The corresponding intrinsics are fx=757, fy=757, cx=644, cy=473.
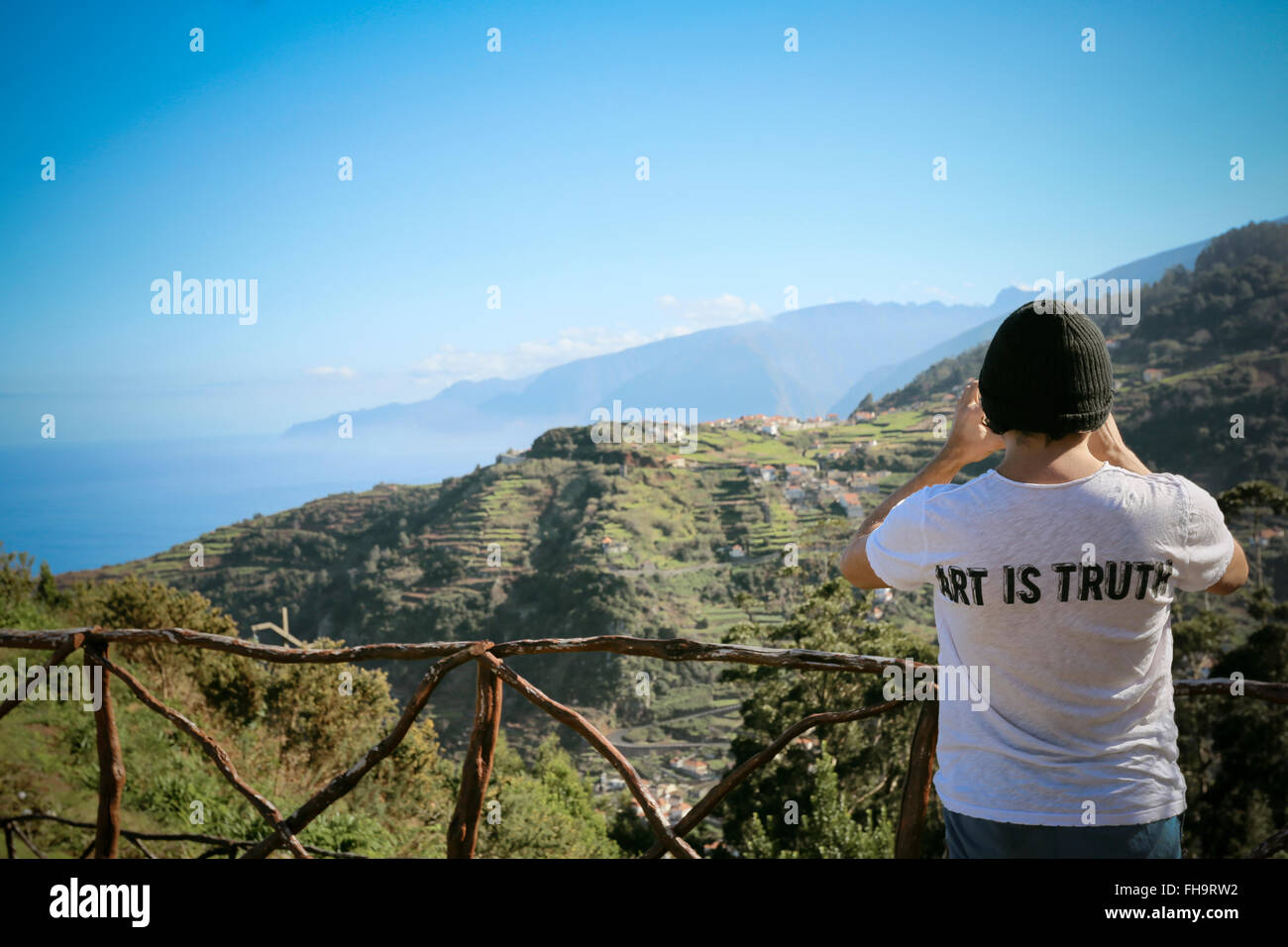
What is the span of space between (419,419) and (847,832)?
129 m

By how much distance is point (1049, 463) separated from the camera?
0.90 m

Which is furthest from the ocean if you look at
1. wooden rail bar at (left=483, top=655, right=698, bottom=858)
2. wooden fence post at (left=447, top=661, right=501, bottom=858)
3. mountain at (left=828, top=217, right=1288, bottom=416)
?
mountain at (left=828, top=217, right=1288, bottom=416)

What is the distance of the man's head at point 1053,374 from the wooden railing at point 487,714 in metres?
0.56

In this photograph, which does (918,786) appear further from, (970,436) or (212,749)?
(212,749)

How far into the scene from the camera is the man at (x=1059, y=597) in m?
0.84

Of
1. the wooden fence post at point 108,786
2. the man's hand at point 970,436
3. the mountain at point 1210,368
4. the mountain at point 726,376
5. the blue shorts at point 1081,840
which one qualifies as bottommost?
the wooden fence post at point 108,786

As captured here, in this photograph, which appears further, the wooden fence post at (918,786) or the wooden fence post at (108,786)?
the wooden fence post at (108,786)

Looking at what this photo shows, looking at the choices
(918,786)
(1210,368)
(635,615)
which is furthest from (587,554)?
(918,786)

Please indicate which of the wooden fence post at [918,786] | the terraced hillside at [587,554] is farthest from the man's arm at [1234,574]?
the terraced hillside at [587,554]

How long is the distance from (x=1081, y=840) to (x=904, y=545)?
40 centimetres

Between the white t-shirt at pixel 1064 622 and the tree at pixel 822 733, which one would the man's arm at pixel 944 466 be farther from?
the tree at pixel 822 733

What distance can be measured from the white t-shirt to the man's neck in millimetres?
28

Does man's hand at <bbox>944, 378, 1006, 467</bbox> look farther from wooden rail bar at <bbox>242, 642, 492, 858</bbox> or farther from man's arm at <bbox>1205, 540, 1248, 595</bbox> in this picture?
wooden rail bar at <bbox>242, 642, 492, 858</bbox>

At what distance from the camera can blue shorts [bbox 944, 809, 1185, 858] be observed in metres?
0.90
